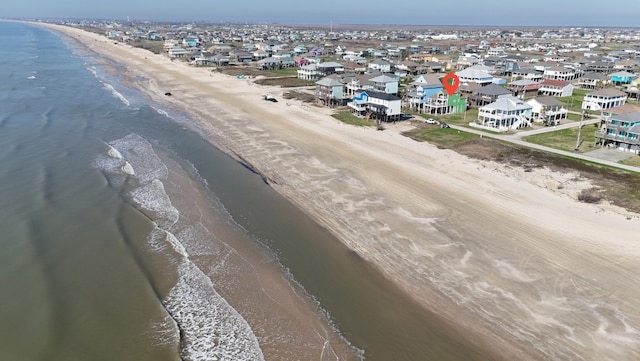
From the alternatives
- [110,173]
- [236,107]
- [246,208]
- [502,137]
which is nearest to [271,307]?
[246,208]

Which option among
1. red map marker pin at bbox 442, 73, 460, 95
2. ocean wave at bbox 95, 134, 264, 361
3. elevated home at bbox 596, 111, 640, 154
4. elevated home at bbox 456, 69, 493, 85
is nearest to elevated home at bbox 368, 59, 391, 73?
elevated home at bbox 456, 69, 493, 85

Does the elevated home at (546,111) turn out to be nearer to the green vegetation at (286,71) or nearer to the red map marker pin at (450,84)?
the red map marker pin at (450,84)

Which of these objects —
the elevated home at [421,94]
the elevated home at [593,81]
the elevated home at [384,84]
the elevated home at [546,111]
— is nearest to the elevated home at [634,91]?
the elevated home at [593,81]

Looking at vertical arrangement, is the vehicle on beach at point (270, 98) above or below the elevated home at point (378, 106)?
below

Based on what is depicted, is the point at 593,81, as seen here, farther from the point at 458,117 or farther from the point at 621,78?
the point at 458,117

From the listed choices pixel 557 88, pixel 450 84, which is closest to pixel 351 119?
pixel 450 84

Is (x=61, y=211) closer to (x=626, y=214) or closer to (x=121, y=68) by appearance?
(x=626, y=214)
